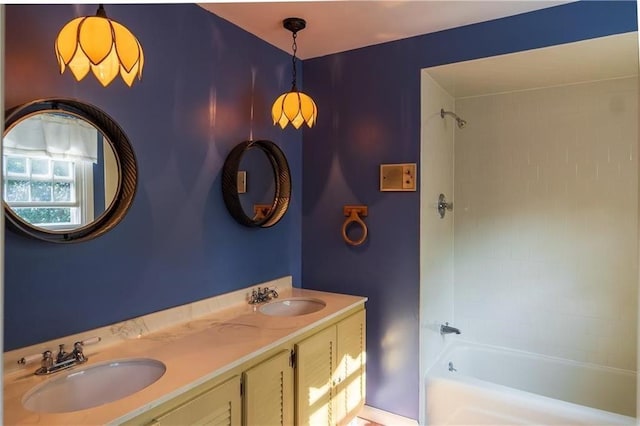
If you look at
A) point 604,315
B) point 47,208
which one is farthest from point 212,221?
point 604,315

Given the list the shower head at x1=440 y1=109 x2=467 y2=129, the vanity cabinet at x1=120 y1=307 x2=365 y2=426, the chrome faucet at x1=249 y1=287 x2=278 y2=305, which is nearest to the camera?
the vanity cabinet at x1=120 y1=307 x2=365 y2=426

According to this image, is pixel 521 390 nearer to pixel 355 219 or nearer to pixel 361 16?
pixel 355 219

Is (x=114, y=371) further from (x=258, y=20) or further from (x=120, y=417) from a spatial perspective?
(x=258, y=20)

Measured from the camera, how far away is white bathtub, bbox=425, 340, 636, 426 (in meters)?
2.08

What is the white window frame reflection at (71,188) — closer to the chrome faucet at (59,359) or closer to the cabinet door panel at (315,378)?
the chrome faucet at (59,359)

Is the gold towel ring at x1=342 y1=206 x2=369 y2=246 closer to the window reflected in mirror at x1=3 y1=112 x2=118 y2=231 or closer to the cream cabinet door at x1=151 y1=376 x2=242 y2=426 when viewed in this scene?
the cream cabinet door at x1=151 y1=376 x2=242 y2=426

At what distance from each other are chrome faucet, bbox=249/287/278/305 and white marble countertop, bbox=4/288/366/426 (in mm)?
67

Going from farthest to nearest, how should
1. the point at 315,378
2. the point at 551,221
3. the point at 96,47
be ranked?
the point at 551,221, the point at 315,378, the point at 96,47

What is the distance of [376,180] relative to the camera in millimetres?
2604

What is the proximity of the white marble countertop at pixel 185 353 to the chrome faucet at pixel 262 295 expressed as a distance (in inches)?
2.6

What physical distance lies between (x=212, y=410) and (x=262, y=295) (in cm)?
101

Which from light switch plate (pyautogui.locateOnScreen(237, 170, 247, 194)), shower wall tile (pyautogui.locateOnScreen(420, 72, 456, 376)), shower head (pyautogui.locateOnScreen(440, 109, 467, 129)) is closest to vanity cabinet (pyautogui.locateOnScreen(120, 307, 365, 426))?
shower wall tile (pyautogui.locateOnScreen(420, 72, 456, 376))

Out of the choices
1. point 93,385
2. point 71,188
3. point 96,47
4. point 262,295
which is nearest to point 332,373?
point 262,295

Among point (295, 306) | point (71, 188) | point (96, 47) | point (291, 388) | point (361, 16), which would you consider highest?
point (361, 16)
